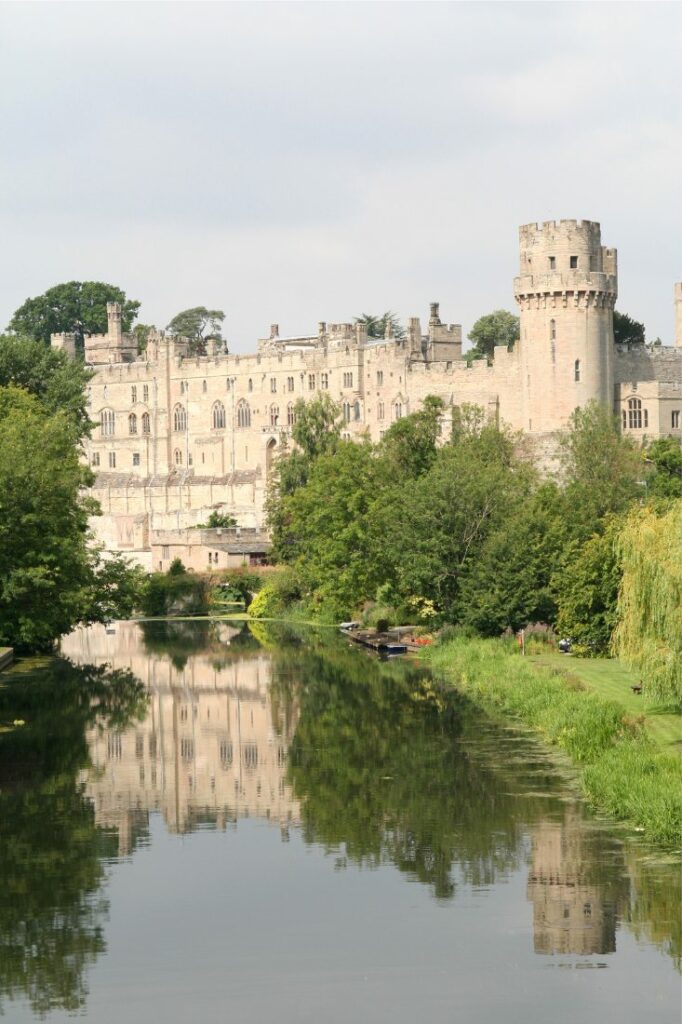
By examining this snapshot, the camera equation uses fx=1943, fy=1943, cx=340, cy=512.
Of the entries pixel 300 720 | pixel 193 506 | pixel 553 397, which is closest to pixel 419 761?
pixel 300 720

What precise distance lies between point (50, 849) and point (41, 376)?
145ft

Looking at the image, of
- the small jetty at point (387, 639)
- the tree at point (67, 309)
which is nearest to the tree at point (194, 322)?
the tree at point (67, 309)

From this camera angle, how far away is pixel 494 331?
121m

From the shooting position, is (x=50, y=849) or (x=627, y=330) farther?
(x=627, y=330)

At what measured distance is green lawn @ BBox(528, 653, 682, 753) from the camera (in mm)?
32125

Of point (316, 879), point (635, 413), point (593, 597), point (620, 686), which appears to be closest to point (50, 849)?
point (316, 879)

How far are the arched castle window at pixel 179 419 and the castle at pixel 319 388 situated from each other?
0.08 meters

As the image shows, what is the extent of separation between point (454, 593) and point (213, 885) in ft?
99.4

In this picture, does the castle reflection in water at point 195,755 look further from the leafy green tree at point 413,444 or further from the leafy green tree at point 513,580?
the leafy green tree at point 413,444

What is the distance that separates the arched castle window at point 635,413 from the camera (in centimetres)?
8475

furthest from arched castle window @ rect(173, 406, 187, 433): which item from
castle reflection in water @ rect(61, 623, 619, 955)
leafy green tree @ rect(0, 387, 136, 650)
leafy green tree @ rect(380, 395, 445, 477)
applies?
leafy green tree @ rect(0, 387, 136, 650)

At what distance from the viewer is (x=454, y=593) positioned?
54812mm

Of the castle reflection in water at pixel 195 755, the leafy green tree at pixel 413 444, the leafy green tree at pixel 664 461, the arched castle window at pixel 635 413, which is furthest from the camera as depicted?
the arched castle window at pixel 635 413

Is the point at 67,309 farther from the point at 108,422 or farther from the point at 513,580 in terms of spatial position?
the point at 513,580
